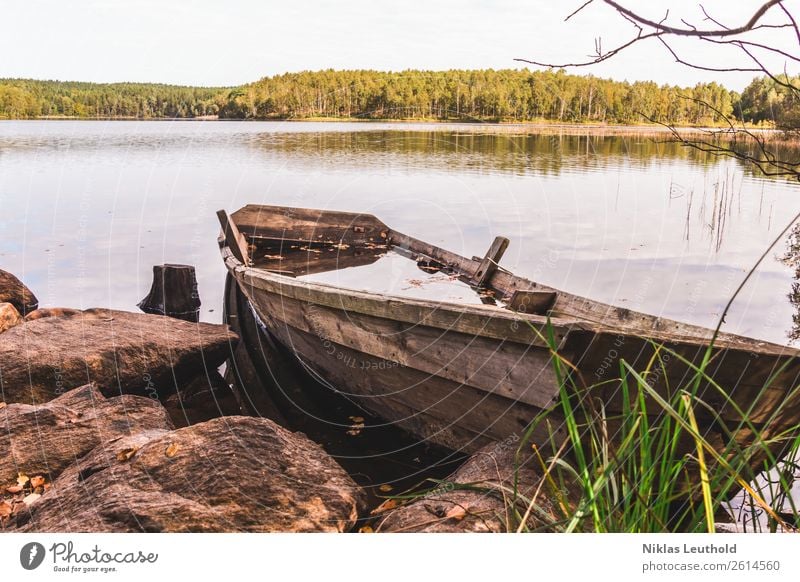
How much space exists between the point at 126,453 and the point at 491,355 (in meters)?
1.85

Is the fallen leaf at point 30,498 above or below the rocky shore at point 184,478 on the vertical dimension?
below

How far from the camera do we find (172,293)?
8.16 metres

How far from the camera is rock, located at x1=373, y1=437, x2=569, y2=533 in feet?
8.65

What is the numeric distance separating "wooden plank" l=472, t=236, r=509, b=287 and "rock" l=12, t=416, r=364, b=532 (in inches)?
127

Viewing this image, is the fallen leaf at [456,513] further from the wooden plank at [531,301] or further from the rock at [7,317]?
the rock at [7,317]

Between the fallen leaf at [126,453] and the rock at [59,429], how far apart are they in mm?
544

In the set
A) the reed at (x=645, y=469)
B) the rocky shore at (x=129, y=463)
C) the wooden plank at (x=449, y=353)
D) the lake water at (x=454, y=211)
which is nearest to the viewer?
the reed at (x=645, y=469)

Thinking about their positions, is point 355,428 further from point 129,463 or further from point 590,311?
point 129,463

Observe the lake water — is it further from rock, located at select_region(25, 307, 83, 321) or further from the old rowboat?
rock, located at select_region(25, 307, 83, 321)

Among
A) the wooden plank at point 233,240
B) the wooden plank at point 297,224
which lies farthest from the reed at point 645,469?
the wooden plank at point 297,224

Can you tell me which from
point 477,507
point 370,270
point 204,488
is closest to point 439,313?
point 477,507

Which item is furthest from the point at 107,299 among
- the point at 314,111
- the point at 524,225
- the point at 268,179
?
the point at 524,225

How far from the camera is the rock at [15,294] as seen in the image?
25.5 ft

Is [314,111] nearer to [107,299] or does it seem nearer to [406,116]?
[406,116]
